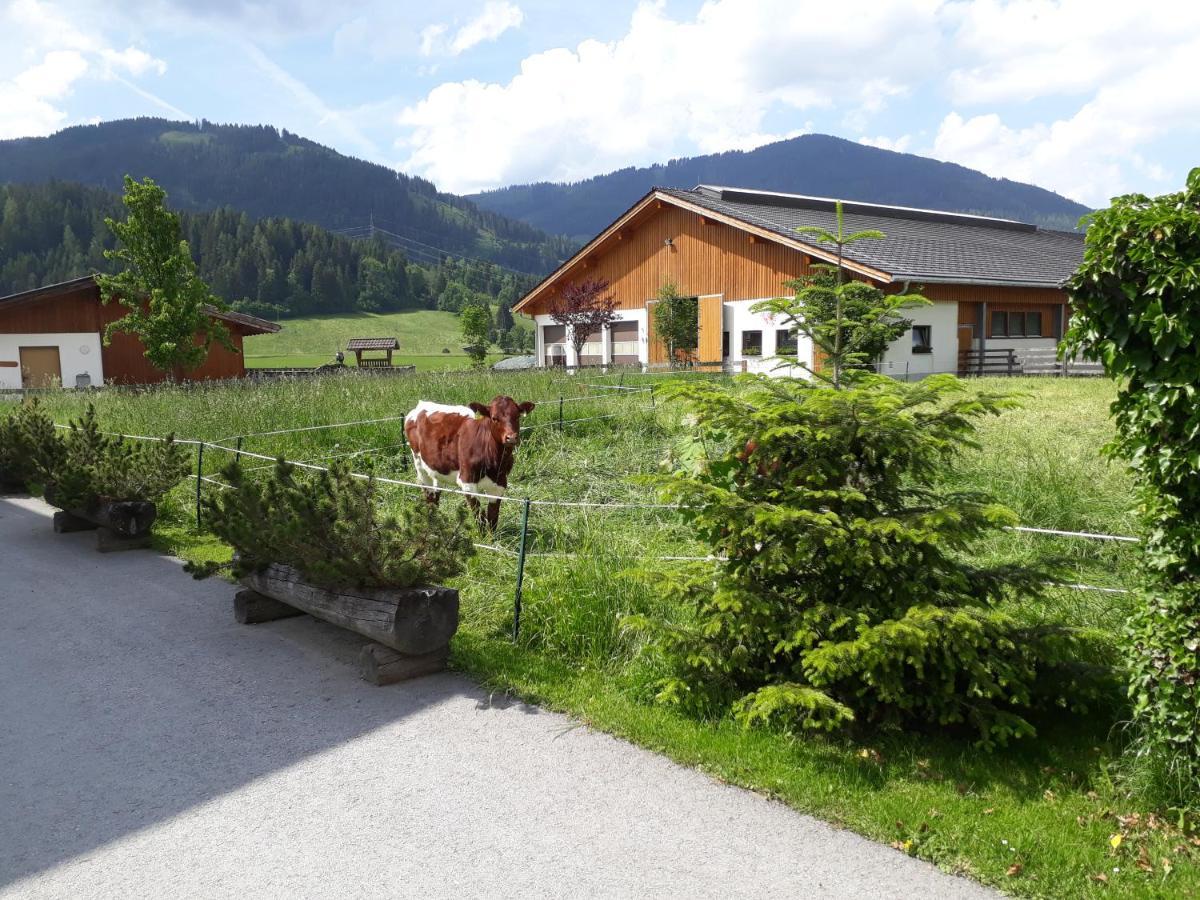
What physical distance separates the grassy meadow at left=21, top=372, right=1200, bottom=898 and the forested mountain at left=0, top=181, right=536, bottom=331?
106030 mm

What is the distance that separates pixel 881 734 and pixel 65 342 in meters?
36.3

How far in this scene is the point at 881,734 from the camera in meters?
4.48

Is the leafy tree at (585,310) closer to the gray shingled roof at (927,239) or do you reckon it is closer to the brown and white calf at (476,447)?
the gray shingled roof at (927,239)

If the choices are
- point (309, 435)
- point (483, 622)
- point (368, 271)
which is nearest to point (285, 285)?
point (368, 271)

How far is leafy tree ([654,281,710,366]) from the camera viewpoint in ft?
97.6

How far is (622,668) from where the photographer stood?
5.43m

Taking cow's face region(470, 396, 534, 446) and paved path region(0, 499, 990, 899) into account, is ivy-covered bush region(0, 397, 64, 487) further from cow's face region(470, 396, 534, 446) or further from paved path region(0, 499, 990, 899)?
cow's face region(470, 396, 534, 446)

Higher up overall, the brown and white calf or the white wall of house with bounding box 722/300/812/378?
the white wall of house with bounding box 722/300/812/378

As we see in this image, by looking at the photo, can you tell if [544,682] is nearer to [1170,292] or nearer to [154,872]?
[154,872]

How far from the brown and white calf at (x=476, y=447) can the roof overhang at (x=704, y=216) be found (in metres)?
12.8

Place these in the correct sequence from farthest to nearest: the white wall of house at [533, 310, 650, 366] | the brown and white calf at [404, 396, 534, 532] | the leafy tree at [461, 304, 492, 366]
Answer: the leafy tree at [461, 304, 492, 366]
the white wall of house at [533, 310, 650, 366]
the brown and white calf at [404, 396, 534, 532]

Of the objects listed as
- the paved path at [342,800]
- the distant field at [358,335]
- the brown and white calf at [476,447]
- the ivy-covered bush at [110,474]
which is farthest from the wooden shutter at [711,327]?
the distant field at [358,335]

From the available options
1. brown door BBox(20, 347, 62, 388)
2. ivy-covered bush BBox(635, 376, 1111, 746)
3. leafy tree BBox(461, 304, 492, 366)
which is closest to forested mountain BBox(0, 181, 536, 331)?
leafy tree BBox(461, 304, 492, 366)

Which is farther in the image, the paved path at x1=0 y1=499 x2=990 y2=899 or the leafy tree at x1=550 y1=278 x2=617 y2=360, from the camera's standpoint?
the leafy tree at x1=550 y1=278 x2=617 y2=360
